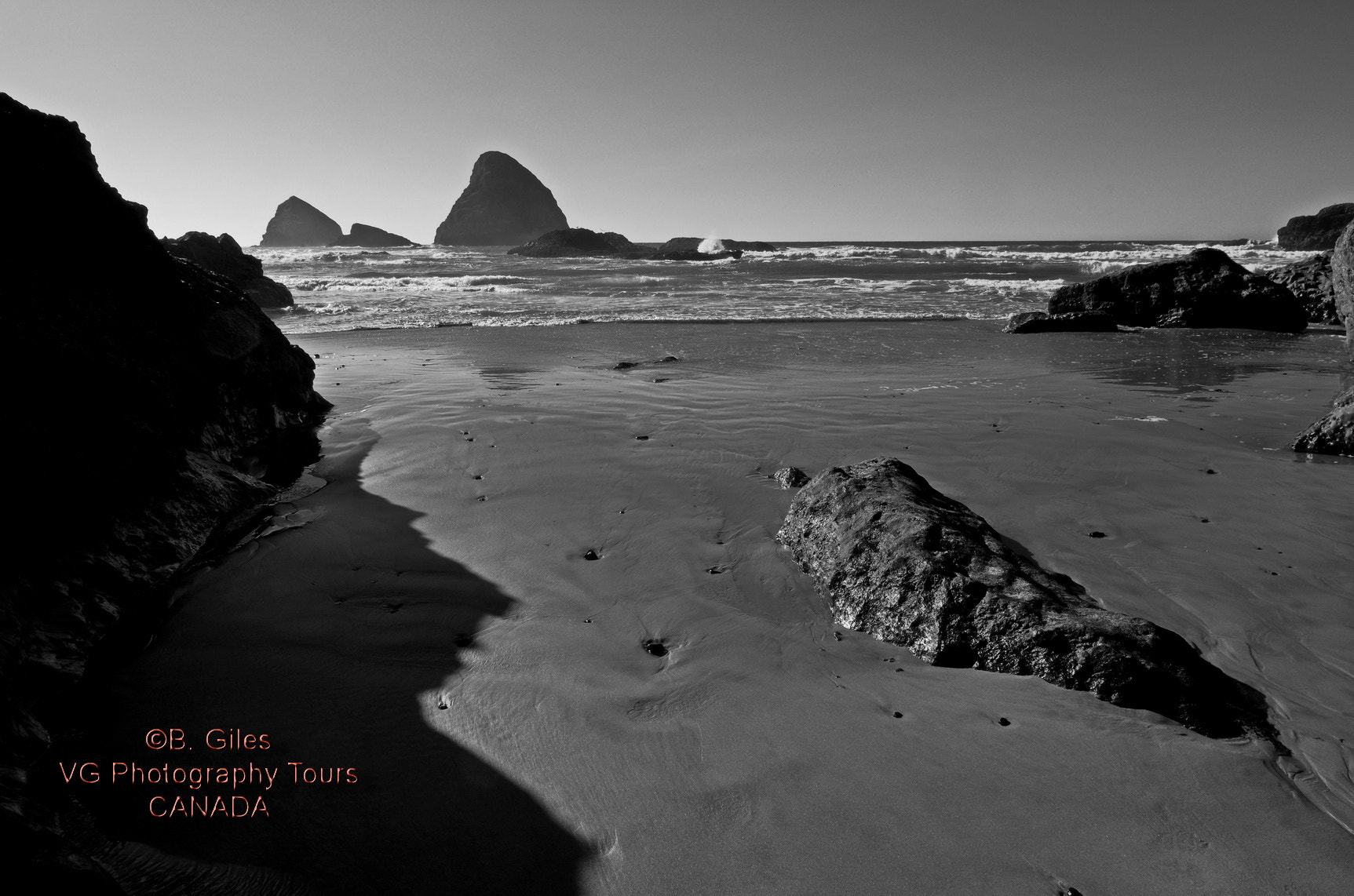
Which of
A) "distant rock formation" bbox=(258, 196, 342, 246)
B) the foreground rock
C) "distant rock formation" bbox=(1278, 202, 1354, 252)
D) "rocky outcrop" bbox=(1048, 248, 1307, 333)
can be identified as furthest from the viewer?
"distant rock formation" bbox=(258, 196, 342, 246)

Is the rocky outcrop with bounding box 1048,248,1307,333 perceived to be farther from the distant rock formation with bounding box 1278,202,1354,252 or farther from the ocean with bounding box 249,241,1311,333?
the distant rock formation with bounding box 1278,202,1354,252

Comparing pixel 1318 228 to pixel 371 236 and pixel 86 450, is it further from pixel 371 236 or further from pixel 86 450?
pixel 371 236

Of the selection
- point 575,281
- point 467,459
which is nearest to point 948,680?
point 467,459

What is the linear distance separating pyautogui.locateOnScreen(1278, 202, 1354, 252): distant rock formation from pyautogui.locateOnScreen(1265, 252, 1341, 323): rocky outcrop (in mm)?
45433

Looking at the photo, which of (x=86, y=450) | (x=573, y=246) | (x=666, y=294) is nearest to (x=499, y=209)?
(x=573, y=246)

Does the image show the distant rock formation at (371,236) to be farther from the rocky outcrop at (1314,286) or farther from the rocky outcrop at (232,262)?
the rocky outcrop at (1314,286)

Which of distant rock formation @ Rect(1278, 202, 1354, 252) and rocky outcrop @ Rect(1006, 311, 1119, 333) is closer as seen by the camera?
rocky outcrop @ Rect(1006, 311, 1119, 333)

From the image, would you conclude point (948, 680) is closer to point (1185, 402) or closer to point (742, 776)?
point (742, 776)

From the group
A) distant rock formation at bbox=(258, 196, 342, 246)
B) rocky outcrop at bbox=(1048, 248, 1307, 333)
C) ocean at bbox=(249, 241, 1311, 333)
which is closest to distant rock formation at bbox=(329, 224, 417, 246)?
distant rock formation at bbox=(258, 196, 342, 246)

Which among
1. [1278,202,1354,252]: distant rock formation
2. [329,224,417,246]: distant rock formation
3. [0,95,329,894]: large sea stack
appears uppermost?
[329,224,417,246]: distant rock formation

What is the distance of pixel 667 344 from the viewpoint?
10766 mm

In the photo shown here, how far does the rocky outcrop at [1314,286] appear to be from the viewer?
1373cm

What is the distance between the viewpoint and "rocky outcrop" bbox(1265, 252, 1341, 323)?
45.1ft

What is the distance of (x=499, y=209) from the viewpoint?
120m
